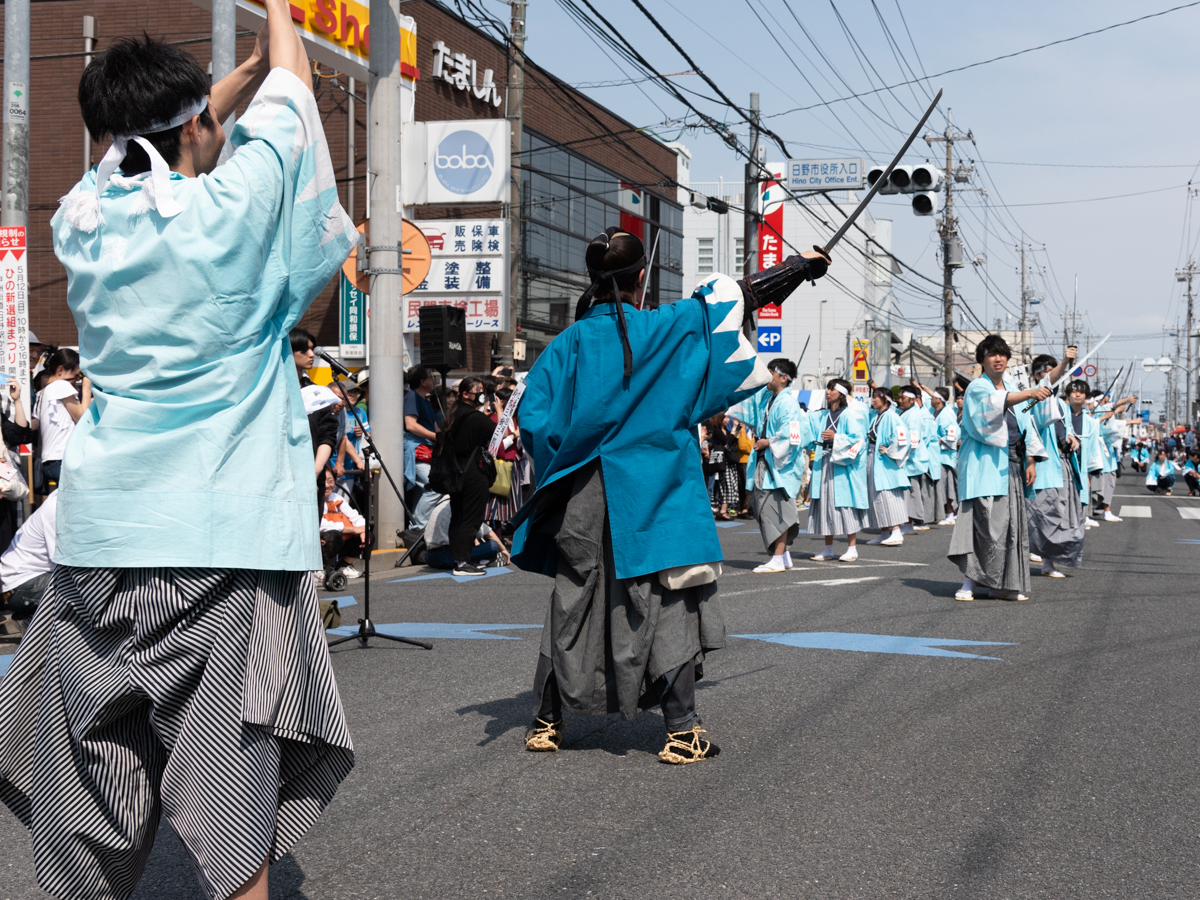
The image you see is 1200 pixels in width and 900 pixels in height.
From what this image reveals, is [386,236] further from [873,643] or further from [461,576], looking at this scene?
[873,643]

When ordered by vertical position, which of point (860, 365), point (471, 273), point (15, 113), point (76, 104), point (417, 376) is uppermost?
point (76, 104)

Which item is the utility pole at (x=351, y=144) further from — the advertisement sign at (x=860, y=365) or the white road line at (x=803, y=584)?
the advertisement sign at (x=860, y=365)

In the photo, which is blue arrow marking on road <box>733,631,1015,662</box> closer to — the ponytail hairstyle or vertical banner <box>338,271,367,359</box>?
the ponytail hairstyle

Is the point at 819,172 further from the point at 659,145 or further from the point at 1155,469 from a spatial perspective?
the point at 1155,469

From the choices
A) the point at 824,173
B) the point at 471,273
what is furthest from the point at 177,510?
the point at 824,173

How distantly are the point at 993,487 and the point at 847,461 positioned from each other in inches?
155

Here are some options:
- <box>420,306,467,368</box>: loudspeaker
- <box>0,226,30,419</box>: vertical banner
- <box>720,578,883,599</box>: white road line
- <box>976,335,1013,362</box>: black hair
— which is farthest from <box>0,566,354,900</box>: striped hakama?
<box>420,306,467,368</box>: loudspeaker

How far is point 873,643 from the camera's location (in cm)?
682

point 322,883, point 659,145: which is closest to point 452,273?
point 322,883

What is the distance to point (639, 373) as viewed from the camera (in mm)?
4332

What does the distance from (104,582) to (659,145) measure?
32.3 m

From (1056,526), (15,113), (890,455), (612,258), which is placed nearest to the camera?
(612,258)

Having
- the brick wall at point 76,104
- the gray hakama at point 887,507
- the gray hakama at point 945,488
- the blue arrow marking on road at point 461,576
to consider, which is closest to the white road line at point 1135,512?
the gray hakama at point 945,488

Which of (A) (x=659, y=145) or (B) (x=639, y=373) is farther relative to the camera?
(A) (x=659, y=145)
